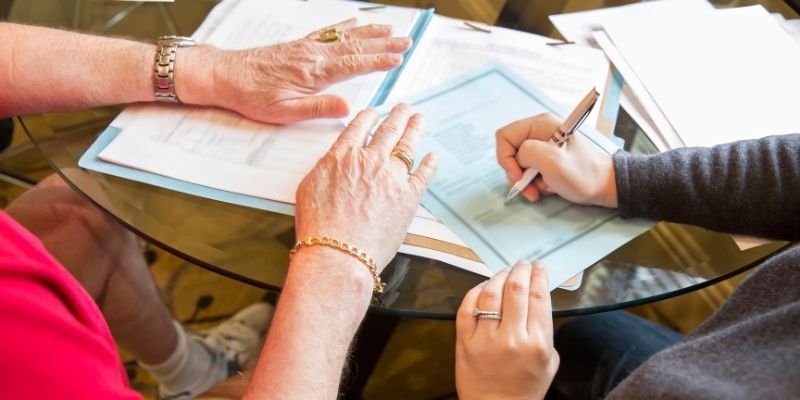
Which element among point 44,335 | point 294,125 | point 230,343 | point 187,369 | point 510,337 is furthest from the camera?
point 230,343

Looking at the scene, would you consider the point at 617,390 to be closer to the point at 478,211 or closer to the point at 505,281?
the point at 505,281

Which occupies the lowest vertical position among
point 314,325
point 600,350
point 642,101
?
point 600,350

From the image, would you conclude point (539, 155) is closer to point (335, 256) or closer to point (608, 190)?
point (608, 190)

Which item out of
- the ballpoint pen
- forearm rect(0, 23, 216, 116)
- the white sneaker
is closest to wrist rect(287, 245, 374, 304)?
the ballpoint pen

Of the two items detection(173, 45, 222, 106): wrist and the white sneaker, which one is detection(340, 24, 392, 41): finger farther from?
the white sneaker

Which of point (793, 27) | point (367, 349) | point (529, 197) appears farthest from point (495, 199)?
point (367, 349)

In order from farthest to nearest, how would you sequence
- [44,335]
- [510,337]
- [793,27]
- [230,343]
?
1. [230,343]
2. [793,27]
3. [510,337]
4. [44,335]

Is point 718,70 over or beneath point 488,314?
over

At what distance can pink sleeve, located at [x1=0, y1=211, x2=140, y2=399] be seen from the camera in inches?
A: 25.3

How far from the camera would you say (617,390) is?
0.68 meters

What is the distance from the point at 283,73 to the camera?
0.99 meters

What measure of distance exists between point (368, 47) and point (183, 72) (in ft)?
0.87

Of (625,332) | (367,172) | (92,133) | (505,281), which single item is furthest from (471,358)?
(92,133)

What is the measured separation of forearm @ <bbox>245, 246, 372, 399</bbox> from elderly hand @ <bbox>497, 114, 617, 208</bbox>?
240 mm
